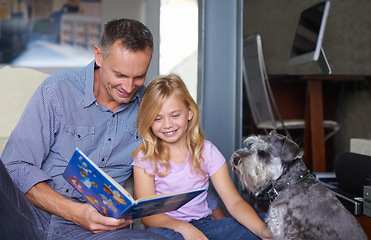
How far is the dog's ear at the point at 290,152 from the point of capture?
1.70m

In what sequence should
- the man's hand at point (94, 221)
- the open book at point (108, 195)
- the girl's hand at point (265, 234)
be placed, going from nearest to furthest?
1. the open book at point (108, 195)
2. the man's hand at point (94, 221)
3. the girl's hand at point (265, 234)

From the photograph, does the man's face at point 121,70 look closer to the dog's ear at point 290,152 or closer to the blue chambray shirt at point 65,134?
the blue chambray shirt at point 65,134

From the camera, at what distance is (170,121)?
1805 millimetres

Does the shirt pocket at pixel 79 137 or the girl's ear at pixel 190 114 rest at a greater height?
the girl's ear at pixel 190 114

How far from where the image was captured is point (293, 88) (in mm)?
3721

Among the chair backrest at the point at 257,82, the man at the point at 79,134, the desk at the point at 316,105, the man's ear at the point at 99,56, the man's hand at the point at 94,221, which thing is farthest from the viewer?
the desk at the point at 316,105

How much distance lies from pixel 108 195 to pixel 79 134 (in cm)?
58

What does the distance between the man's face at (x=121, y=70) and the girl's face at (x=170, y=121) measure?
0.53 feet

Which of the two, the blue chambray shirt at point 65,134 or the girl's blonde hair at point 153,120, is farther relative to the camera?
the girl's blonde hair at point 153,120

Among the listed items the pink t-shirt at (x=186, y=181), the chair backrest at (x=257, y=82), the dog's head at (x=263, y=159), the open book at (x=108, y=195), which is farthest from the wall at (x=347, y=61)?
the open book at (x=108, y=195)

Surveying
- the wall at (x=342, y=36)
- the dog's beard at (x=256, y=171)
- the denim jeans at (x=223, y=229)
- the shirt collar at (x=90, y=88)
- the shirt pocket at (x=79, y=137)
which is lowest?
the denim jeans at (x=223, y=229)

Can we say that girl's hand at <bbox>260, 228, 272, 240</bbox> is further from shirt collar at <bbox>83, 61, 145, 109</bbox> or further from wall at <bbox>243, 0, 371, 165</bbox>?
wall at <bbox>243, 0, 371, 165</bbox>

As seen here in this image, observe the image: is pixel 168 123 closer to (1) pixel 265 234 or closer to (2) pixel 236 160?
(2) pixel 236 160

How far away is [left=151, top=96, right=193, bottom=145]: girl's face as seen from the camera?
5.91ft
